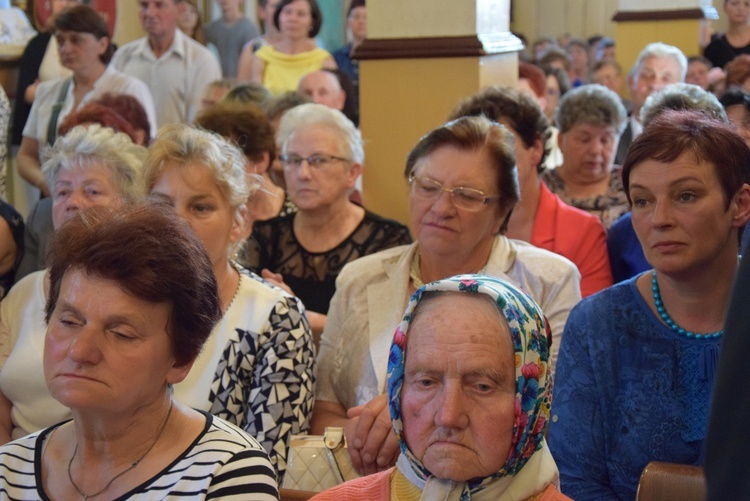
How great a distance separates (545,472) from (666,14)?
7687 mm

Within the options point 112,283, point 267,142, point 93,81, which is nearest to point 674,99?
point 267,142

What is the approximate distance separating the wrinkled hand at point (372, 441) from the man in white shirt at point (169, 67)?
4091 millimetres

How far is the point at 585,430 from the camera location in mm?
2387

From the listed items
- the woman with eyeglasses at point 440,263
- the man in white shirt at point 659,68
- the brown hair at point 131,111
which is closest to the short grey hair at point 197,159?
the woman with eyeglasses at point 440,263

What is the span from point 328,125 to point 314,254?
0.53 meters

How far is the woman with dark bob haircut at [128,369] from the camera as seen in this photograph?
6.02 ft

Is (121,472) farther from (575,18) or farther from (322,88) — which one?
(575,18)

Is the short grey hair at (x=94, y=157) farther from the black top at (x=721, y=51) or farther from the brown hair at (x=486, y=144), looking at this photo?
the black top at (x=721, y=51)

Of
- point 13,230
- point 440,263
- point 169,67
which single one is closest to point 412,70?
point 440,263

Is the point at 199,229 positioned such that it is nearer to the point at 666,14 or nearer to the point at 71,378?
the point at 71,378

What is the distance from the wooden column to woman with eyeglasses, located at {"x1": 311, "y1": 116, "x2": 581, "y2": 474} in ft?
4.36

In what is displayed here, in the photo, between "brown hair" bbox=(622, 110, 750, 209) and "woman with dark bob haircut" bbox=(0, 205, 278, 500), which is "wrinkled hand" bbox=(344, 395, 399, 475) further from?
"brown hair" bbox=(622, 110, 750, 209)

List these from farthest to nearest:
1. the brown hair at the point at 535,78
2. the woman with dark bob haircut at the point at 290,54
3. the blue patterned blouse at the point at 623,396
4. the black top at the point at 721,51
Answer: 1. the black top at the point at 721,51
2. the woman with dark bob haircut at the point at 290,54
3. the brown hair at the point at 535,78
4. the blue patterned blouse at the point at 623,396

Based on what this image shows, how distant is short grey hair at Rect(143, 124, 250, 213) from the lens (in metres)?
2.87
